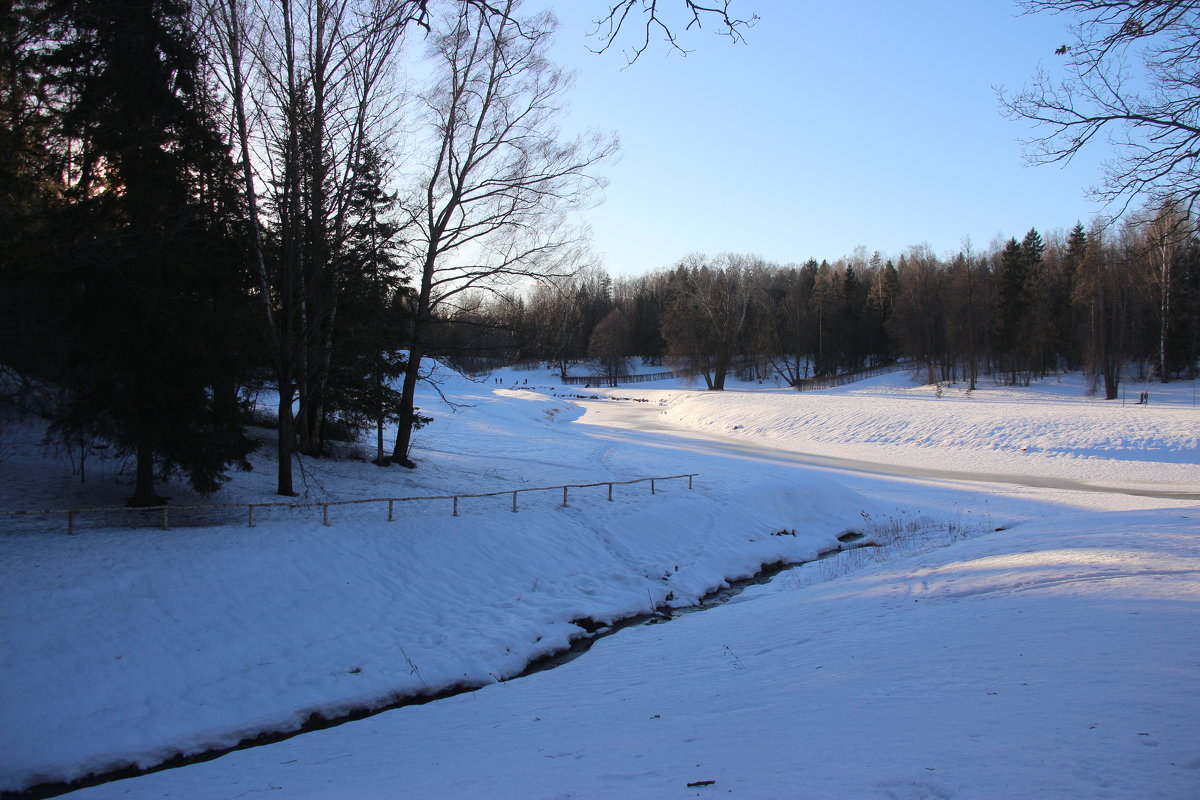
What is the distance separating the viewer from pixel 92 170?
12.3 metres

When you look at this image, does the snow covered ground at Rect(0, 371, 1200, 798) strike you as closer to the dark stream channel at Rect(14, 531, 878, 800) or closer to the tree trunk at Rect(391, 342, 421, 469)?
the dark stream channel at Rect(14, 531, 878, 800)

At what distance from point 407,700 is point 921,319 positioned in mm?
72113

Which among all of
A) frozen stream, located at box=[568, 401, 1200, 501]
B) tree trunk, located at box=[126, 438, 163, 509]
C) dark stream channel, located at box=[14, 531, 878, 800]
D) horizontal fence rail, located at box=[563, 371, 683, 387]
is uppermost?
horizontal fence rail, located at box=[563, 371, 683, 387]

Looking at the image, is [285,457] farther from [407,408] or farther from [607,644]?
[607,644]

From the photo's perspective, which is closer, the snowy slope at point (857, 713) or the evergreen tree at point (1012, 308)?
the snowy slope at point (857, 713)

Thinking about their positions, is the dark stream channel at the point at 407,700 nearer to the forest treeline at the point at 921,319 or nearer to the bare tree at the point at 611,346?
the forest treeline at the point at 921,319

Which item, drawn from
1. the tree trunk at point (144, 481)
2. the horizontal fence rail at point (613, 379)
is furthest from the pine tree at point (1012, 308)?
the tree trunk at point (144, 481)

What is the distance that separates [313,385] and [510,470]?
7.46m

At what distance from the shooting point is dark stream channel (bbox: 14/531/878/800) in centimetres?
743

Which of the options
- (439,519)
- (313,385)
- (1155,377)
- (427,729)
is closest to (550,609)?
(439,519)

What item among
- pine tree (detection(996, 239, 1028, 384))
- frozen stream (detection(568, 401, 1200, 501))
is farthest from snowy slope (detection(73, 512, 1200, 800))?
pine tree (detection(996, 239, 1028, 384))

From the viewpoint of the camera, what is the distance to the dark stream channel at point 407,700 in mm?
7434

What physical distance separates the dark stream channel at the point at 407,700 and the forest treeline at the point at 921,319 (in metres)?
9.41

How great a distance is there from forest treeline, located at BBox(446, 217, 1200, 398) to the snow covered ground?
25.6ft
